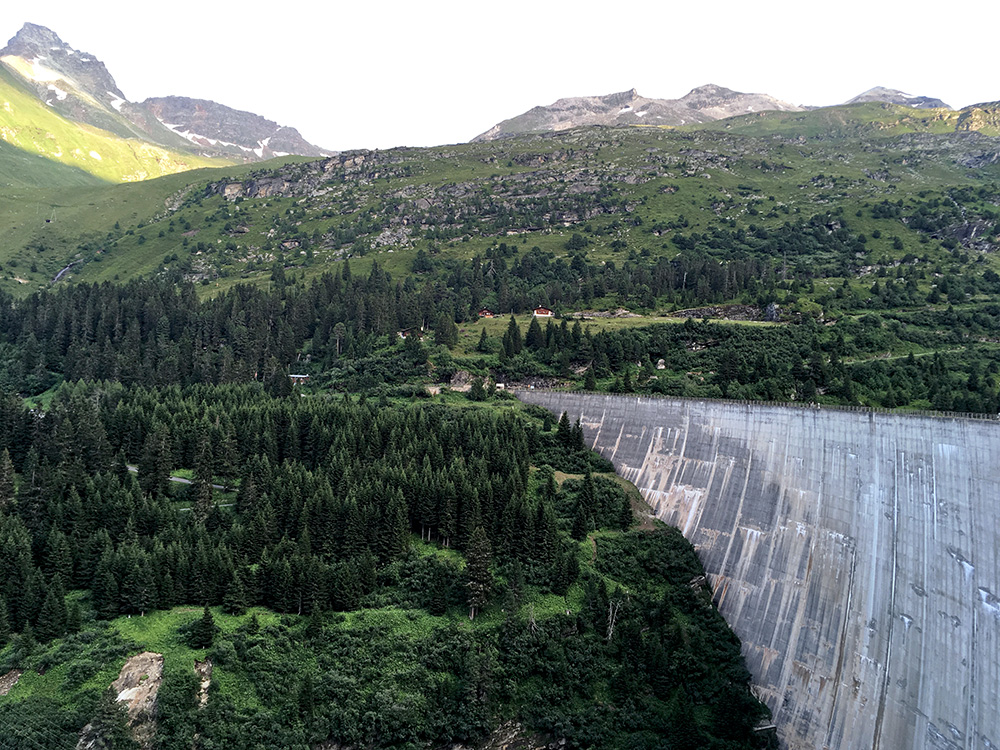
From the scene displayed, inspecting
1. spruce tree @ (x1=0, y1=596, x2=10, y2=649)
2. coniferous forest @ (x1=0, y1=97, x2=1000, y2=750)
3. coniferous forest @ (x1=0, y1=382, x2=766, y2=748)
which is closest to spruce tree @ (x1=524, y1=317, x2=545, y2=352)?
coniferous forest @ (x1=0, y1=97, x2=1000, y2=750)

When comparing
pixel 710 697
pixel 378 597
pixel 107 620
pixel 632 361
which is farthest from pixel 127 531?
pixel 632 361

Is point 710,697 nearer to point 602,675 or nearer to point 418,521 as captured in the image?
point 602,675

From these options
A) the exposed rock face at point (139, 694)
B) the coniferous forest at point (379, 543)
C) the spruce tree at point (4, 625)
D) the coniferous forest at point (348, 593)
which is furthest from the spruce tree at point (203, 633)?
the spruce tree at point (4, 625)

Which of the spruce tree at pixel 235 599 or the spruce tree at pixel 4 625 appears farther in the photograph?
the spruce tree at pixel 235 599

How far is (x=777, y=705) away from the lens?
6266 centimetres

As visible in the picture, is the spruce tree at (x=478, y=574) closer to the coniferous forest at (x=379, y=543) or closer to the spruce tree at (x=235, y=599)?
the coniferous forest at (x=379, y=543)

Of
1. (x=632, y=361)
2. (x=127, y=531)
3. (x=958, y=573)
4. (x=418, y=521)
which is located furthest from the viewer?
(x=632, y=361)

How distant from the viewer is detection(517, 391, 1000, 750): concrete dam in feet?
172

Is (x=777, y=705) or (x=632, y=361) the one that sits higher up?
(x=632, y=361)

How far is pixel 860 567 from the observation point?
62406 mm

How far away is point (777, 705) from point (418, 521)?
131 feet

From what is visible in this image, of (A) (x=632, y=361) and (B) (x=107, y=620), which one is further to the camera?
(A) (x=632, y=361)

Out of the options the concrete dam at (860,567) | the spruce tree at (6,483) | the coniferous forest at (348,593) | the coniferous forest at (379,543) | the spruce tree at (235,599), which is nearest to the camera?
the concrete dam at (860,567)

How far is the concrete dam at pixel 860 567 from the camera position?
5241 centimetres
